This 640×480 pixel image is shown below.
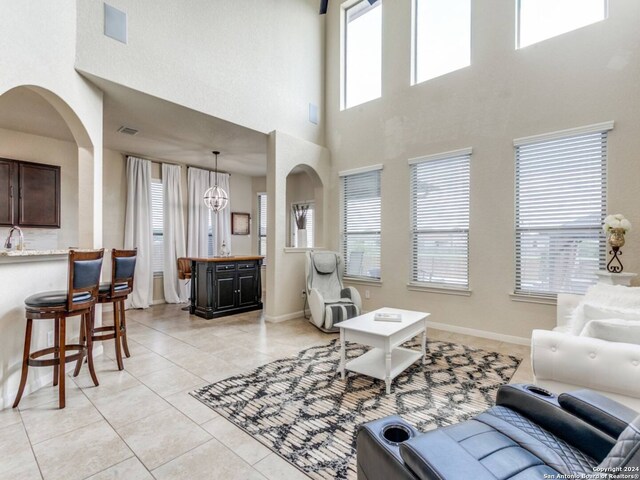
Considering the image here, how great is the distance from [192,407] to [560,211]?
4190 millimetres

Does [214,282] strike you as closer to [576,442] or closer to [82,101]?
[82,101]

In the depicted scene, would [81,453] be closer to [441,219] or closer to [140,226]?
[441,219]

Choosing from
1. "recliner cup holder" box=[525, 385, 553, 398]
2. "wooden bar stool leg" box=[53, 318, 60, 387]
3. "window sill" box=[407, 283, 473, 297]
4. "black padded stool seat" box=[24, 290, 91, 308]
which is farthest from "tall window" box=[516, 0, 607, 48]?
"wooden bar stool leg" box=[53, 318, 60, 387]

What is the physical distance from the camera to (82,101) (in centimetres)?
322

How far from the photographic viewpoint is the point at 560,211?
369 cm

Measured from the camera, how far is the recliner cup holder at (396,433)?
48.1 inches

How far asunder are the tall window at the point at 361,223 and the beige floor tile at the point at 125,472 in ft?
13.3

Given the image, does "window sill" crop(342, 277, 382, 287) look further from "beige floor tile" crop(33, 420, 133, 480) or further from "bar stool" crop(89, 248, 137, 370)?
"beige floor tile" crop(33, 420, 133, 480)

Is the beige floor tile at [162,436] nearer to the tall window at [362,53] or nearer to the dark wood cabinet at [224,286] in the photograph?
the dark wood cabinet at [224,286]

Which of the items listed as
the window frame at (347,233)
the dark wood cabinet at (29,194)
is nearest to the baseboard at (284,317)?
the window frame at (347,233)

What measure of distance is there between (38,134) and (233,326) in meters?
4.00

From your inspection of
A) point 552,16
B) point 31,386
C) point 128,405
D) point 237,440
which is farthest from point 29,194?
point 552,16

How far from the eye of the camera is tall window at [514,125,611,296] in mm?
3506

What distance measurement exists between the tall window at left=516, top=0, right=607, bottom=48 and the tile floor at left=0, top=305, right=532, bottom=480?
3.71 m
